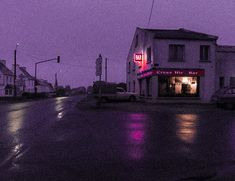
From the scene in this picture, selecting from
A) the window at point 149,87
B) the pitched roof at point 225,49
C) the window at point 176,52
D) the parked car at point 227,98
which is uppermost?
the pitched roof at point 225,49

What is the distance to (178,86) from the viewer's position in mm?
37062

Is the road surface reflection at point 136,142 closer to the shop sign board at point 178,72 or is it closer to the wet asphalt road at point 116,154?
the wet asphalt road at point 116,154

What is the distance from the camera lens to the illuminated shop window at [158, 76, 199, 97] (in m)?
36.8

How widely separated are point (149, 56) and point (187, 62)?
4.21 m

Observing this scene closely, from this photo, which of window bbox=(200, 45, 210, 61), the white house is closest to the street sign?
the white house

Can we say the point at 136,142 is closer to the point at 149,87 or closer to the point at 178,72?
the point at 178,72

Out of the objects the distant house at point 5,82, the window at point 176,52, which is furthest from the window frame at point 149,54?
the distant house at point 5,82

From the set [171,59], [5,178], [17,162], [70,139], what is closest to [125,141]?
[70,139]

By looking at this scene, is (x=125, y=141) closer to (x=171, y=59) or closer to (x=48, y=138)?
(x=48, y=138)

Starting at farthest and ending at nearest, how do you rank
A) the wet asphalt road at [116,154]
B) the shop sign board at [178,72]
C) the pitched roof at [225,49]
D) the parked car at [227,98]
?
1. the pitched roof at [225,49]
2. the shop sign board at [178,72]
3. the parked car at [227,98]
4. the wet asphalt road at [116,154]

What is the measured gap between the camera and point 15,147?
9672 millimetres

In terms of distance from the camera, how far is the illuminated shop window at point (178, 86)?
36.8 meters

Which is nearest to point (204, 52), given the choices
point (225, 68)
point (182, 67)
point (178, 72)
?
point (182, 67)

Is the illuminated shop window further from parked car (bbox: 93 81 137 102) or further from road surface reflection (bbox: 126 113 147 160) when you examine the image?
road surface reflection (bbox: 126 113 147 160)
